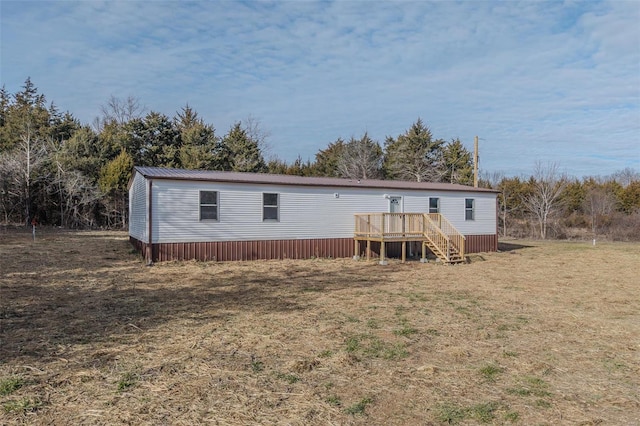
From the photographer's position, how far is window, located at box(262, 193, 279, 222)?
15266mm

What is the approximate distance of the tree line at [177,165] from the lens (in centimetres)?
2766

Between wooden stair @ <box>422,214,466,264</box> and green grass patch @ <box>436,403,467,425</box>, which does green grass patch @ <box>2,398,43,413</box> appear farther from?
wooden stair @ <box>422,214,466,264</box>

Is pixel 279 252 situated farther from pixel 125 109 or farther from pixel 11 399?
pixel 125 109

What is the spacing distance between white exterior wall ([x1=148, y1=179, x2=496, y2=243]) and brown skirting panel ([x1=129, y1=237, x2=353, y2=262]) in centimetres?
19

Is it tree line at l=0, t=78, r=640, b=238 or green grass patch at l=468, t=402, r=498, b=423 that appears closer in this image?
green grass patch at l=468, t=402, r=498, b=423

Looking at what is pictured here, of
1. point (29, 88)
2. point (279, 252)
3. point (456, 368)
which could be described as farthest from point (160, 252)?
point (29, 88)

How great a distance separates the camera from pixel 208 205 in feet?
46.8

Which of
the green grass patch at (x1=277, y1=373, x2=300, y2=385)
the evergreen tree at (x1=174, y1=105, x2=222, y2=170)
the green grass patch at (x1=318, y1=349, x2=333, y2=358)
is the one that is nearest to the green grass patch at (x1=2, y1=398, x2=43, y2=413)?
the green grass patch at (x1=277, y1=373, x2=300, y2=385)

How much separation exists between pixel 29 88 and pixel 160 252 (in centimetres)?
4007

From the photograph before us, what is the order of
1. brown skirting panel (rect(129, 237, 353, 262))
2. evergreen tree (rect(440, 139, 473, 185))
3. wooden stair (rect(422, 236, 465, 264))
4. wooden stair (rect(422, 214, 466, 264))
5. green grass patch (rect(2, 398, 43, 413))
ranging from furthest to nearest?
evergreen tree (rect(440, 139, 473, 185)) → wooden stair (rect(422, 214, 466, 264)) → wooden stair (rect(422, 236, 465, 264)) → brown skirting panel (rect(129, 237, 353, 262)) → green grass patch (rect(2, 398, 43, 413))

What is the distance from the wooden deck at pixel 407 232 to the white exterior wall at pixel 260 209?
2.33ft

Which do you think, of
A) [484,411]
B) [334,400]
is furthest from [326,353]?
[484,411]

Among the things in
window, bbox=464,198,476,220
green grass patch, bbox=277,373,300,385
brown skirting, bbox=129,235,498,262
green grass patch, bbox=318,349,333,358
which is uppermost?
window, bbox=464,198,476,220

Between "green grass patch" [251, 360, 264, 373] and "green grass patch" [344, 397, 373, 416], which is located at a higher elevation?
"green grass patch" [344, 397, 373, 416]
